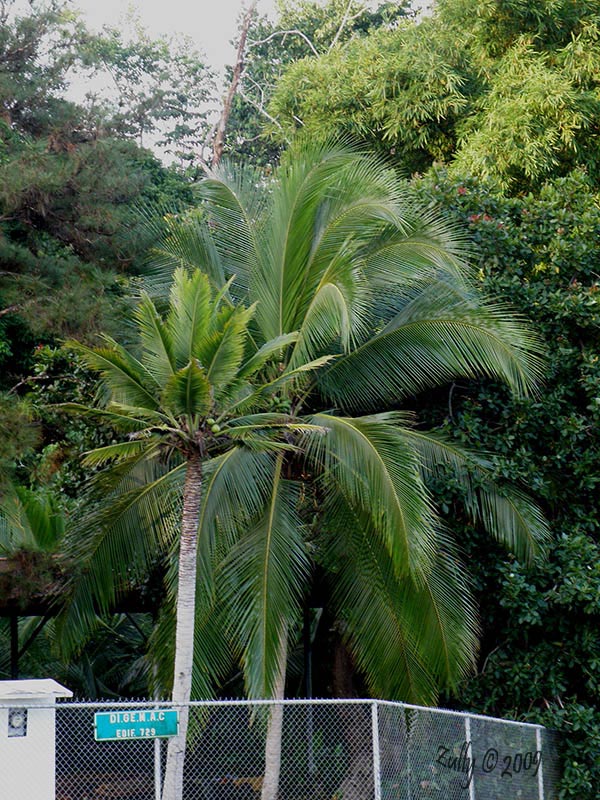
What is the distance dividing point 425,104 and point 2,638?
43.7ft

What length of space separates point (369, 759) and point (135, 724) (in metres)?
5.36

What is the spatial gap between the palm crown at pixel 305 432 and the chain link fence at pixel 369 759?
90 cm

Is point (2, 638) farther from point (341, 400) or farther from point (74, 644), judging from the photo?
point (341, 400)

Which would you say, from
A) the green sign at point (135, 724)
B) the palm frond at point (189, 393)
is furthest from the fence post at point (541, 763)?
the palm frond at point (189, 393)

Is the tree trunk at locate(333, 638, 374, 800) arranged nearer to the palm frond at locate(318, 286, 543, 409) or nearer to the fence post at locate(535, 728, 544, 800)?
the fence post at locate(535, 728, 544, 800)

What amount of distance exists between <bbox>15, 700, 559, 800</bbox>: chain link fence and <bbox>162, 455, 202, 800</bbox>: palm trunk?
28cm

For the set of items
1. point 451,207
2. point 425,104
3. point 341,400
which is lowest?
point 341,400

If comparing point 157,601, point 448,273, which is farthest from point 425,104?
point 157,601

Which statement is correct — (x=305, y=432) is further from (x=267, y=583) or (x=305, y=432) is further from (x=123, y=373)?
(x=123, y=373)

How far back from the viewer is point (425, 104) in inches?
830

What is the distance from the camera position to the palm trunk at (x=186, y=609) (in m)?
8.97

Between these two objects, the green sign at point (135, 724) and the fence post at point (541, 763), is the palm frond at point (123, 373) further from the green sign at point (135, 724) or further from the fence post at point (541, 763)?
the fence post at point (541, 763)

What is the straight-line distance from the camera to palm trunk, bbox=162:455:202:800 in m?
8.97

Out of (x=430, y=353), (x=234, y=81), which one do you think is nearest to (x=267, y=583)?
(x=430, y=353)
